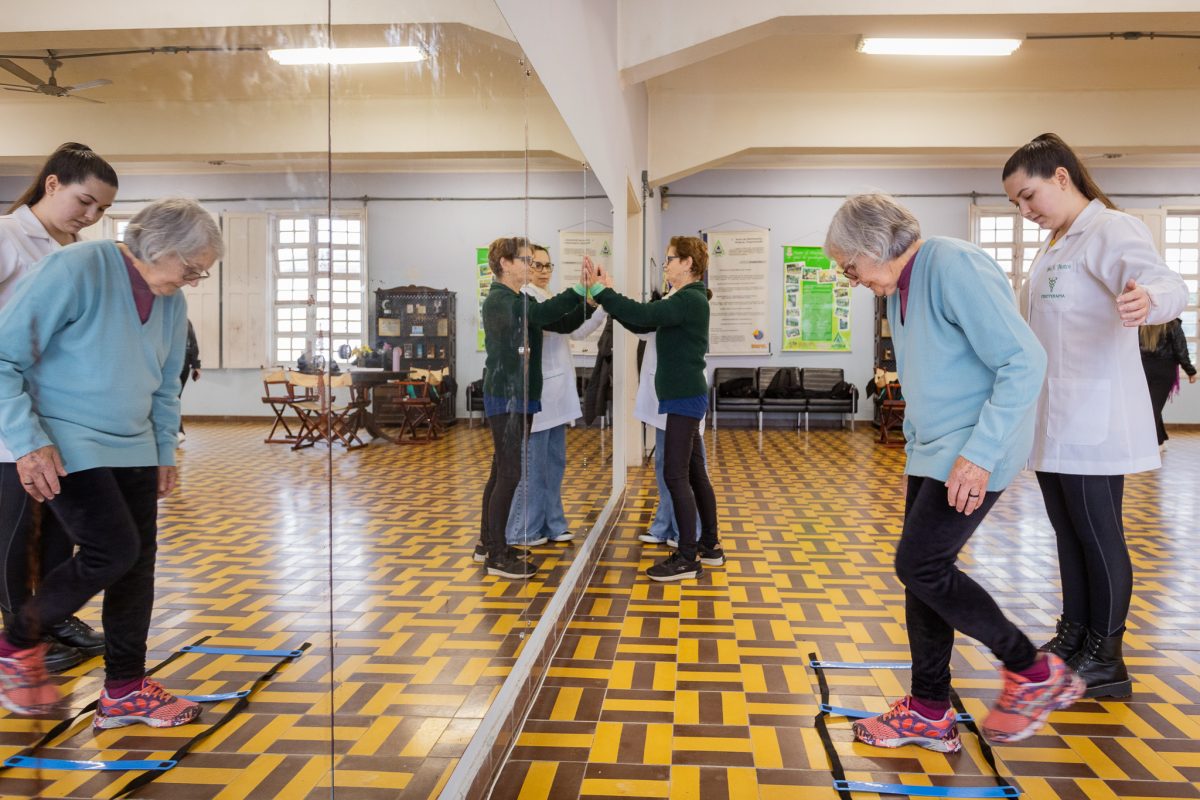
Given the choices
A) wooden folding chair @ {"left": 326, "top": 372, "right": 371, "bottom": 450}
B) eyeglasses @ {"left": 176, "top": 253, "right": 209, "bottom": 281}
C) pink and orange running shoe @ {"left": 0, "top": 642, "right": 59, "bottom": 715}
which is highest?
eyeglasses @ {"left": 176, "top": 253, "right": 209, "bottom": 281}

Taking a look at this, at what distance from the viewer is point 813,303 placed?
12789 mm

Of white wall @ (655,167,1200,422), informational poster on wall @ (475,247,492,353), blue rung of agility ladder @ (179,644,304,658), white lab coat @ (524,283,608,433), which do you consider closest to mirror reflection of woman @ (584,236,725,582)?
white lab coat @ (524,283,608,433)

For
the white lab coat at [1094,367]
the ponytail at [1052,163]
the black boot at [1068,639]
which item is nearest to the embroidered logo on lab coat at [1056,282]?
the white lab coat at [1094,367]

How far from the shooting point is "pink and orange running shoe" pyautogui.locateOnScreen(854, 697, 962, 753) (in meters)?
2.42

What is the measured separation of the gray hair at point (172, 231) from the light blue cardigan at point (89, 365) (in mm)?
28

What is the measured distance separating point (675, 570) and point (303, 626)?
3111 millimetres

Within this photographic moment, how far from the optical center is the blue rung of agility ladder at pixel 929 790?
2.15 metres

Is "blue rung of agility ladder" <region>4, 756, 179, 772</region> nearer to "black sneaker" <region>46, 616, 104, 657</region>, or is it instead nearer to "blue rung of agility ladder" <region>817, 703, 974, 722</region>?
"black sneaker" <region>46, 616, 104, 657</region>

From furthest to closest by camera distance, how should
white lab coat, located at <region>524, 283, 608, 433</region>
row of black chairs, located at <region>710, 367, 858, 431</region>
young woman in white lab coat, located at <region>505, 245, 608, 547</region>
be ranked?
1. row of black chairs, located at <region>710, 367, 858, 431</region>
2. white lab coat, located at <region>524, 283, 608, 433</region>
3. young woman in white lab coat, located at <region>505, 245, 608, 547</region>

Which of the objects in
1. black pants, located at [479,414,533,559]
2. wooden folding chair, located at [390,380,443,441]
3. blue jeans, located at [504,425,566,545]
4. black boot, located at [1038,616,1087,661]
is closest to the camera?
wooden folding chair, located at [390,380,443,441]

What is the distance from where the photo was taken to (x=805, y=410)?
1213 centimetres

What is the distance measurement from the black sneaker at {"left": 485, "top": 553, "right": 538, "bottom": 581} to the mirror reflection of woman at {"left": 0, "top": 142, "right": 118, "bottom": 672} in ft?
6.16

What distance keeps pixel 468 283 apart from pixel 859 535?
371 cm

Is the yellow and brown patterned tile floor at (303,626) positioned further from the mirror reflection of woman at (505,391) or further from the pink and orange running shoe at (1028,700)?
the pink and orange running shoe at (1028,700)
